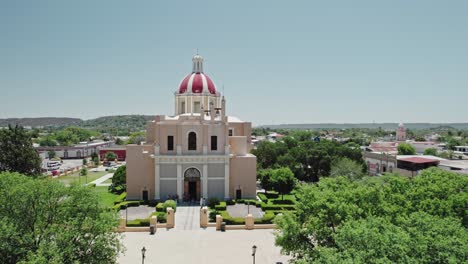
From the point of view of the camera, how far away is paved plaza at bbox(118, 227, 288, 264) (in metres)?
23.3

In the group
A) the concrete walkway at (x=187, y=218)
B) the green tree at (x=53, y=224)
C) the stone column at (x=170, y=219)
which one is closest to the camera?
the green tree at (x=53, y=224)

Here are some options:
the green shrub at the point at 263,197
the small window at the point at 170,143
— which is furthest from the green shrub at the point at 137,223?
the green shrub at the point at 263,197

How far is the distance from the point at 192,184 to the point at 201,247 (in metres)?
16.0

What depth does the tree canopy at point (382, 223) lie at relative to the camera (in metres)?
13.3

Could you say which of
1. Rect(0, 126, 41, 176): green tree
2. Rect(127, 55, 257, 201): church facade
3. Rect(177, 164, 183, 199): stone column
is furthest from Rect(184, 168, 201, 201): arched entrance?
Rect(0, 126, 41, 176): green tree

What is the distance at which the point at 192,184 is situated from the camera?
41.4 metres

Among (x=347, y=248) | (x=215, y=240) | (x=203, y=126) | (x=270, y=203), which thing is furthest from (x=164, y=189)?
(x=347, y=248)

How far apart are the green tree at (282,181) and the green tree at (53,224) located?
25.4 m

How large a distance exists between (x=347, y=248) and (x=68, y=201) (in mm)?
13288

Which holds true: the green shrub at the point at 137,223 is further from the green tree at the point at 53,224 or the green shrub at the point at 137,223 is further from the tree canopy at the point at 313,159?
the tree canopy at the point at 313,159

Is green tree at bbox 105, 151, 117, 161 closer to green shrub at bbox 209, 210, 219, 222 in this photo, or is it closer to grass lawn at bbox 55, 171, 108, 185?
grass lawn at bbox 55, 171, 108, 185

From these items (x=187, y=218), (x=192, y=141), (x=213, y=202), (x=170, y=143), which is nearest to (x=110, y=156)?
(x=170, y=143)

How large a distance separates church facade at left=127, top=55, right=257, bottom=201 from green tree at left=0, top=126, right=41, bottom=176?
12.5 meters

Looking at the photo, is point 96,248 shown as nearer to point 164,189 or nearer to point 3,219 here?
point 3,219
